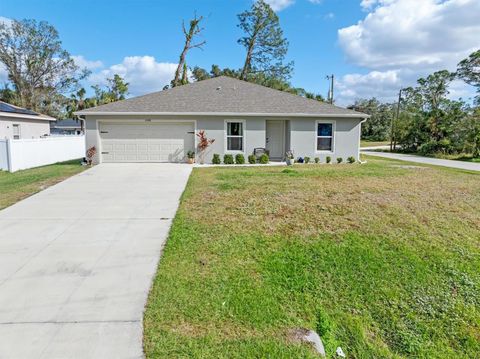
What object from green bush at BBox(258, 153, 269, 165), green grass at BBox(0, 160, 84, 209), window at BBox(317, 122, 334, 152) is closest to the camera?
green grass at BBox(0, 160, 84, 209)

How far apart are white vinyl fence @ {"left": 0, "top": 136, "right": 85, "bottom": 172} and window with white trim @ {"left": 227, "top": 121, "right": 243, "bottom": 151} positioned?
901cm

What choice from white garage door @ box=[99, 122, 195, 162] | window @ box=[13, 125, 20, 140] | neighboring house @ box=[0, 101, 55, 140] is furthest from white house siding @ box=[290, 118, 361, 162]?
window @ box=[13, 125, 20, 140]

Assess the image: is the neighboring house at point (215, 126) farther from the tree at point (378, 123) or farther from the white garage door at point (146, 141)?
the tree at point (378, 123)

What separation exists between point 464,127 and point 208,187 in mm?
22161

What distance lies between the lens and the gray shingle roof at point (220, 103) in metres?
14.8

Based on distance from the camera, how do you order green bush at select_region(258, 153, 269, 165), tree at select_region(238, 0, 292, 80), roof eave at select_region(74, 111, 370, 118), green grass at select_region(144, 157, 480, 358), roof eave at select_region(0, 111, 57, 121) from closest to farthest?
green grass at select_region(144, 157, 480, 358) → roof eave at select_region(74, 111, 370, 118) → green bush at select_region(258, 153, 269, 165) → roof eave at select_region(0, 111, 57, 121) → tree at select_region(238, 0, 292, 80)

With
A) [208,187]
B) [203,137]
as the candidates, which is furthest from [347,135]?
[208,187]

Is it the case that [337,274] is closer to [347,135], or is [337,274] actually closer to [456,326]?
[456,326]

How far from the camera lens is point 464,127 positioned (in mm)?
22484

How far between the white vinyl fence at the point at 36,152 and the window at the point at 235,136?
9.01 meters

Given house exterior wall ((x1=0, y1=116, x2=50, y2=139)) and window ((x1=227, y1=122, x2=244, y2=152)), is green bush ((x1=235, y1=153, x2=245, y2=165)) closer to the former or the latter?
window ((x1=227, y1=122, x2=244, y2=152))

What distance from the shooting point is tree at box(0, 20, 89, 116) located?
35.5m

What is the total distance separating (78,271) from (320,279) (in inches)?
123

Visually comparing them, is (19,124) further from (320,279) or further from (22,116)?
Answer: (320,279)
